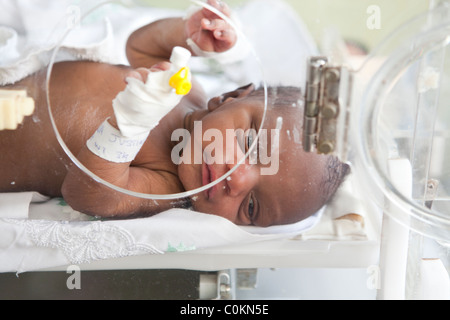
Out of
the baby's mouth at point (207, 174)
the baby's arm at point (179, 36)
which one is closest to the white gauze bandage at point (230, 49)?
the baby's arm at point (179, 36)

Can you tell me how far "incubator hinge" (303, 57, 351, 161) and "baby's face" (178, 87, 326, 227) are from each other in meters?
0.05

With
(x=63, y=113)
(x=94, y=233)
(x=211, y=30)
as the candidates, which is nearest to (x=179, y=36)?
(x=211, y=30)

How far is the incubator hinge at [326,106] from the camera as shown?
0.58 meters

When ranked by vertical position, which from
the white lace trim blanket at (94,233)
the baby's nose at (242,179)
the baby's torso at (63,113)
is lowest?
the white lace trim blanket at (94,233)

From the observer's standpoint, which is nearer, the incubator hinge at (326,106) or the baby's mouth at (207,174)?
the incubator hinge at (326,106)

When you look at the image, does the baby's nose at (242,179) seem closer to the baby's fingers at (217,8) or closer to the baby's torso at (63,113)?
the baby's torso at (63,113)

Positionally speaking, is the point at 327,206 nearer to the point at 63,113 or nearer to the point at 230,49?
the point at 230,49

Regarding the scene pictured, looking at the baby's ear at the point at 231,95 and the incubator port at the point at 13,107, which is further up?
the baby's ear at the point at 231,95

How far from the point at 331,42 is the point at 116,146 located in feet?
1.04

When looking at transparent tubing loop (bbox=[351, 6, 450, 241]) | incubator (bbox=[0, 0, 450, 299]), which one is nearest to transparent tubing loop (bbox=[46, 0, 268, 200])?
incubator (bbox=[0, 0, 450, 299])

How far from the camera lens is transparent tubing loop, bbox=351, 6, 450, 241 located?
583mm

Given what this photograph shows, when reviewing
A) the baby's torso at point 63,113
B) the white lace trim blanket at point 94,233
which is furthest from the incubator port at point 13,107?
the white lace trim blanket at point 94,233

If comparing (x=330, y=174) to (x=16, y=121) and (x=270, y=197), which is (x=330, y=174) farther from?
(x=16, y=121)

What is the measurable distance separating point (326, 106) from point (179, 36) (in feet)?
0.78
